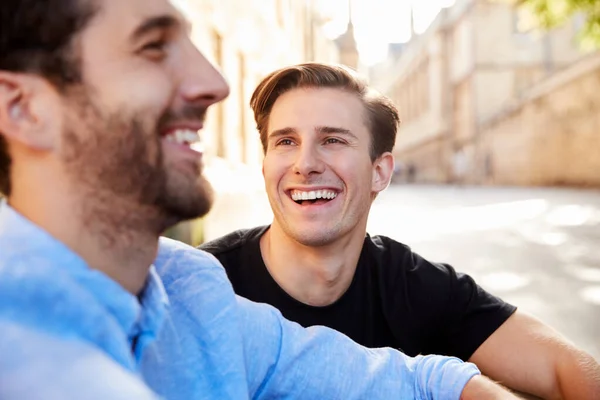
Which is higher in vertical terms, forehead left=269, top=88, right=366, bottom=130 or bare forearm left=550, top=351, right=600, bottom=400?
forehead left=269, top=88, right=366, bottom=130

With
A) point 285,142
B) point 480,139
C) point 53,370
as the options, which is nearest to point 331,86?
point 285,142

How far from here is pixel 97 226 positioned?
1.11 metres

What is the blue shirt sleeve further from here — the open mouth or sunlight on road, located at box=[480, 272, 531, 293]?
sunlight on road, located at box=[480, 272, 531, 293]

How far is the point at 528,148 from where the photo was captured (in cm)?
Result: 3097

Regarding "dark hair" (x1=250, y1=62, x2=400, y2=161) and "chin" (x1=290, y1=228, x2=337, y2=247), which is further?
"dark hair" (x1=250, y1=62, x2=400, y2=161)

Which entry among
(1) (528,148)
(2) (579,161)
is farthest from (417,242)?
(1) (528,148)

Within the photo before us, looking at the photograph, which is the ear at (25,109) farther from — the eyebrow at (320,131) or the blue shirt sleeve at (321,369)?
the eyebrow at (320,131)

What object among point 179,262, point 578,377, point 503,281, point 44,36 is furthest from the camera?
point 503,281

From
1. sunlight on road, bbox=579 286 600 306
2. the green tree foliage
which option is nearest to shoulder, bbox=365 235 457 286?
sunlight on road, bbox=579 286 600 306

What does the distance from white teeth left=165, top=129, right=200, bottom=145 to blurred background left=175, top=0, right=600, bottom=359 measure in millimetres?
241

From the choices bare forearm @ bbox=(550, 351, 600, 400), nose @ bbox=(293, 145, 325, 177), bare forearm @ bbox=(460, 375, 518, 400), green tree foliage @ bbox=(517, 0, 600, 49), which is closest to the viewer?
bare forearm @ bbox=(460, 375, 518, 400)

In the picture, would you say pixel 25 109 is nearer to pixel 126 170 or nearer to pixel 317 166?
pixel 126 170

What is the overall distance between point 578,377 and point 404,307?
66 centimetres

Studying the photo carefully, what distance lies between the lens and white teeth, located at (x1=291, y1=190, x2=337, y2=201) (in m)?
2.83
